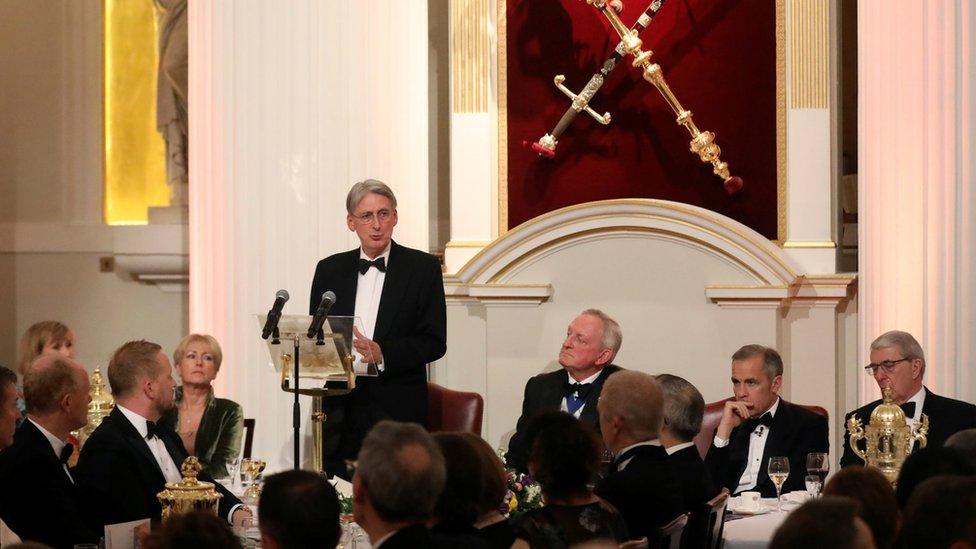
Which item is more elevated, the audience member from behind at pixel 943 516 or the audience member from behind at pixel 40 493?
the audience member from behind at pixel 943 516

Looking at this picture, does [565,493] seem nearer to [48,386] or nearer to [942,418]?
[48,386]

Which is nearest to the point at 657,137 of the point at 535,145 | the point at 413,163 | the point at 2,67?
the point at 535,145

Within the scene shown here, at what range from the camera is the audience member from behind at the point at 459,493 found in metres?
3.26

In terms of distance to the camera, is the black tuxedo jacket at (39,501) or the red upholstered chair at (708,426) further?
the red upholstered chair at (708,426)

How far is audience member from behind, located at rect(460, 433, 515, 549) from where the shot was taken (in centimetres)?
339

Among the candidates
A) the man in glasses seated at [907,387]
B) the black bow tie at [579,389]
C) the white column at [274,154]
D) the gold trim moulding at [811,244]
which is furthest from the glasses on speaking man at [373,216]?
the gold trim moulding at [811,244]

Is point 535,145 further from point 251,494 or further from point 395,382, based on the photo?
point 251,494

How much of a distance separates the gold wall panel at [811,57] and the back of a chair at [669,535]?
386cm

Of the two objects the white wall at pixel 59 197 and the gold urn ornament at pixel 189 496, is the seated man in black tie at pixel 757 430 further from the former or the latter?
the white wall at pixel 59 197

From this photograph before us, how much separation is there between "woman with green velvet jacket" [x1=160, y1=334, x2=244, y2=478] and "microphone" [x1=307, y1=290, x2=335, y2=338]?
127 cm

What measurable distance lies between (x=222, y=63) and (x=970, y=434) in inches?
158

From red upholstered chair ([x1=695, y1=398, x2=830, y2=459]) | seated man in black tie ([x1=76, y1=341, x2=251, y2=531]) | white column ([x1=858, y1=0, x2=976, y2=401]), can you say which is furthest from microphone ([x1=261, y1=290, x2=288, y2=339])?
white column ([x1=858, y1=0, x2=976, y2=401])

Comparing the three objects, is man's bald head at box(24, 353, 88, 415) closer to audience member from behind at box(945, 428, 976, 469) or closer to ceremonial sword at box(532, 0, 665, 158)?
audience member from behind at box(945, 428, 976, 469)

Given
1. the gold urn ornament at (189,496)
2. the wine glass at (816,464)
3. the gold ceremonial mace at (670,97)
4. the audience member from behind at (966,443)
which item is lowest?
the wine glass at (816,464)
